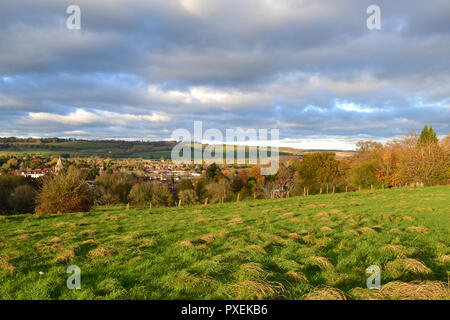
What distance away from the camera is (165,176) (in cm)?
9175

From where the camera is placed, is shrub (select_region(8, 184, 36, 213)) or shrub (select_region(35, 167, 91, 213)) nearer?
shrub (select_region(35, 167, 91, 213))

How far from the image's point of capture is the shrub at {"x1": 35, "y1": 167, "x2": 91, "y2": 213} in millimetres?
23312

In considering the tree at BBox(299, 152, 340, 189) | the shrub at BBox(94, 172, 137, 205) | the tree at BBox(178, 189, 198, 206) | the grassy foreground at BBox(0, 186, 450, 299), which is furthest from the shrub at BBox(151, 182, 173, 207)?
the grassy foreground at BBox(0, 186, 450, 299)

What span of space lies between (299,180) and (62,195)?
4566cm

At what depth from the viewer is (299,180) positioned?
184 feet

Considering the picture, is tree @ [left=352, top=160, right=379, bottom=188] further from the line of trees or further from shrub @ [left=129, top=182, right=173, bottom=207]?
shrub @ [left=129, top=182, right=173, bottom=207]

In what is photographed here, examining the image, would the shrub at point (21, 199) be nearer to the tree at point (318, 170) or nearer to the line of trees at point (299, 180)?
the line of trees at point (299, 180)

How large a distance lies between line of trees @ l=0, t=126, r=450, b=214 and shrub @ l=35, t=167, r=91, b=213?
9.48 metres

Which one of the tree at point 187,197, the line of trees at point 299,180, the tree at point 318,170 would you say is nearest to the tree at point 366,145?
the line of trees at point 299,180

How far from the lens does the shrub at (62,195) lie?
23.3 metres

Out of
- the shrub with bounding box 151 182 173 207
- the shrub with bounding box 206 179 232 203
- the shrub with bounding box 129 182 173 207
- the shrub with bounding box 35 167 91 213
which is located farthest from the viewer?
the shrub with bounding box 206 179 232 203

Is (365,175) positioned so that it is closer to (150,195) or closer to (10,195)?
(150,195)
